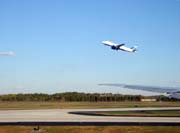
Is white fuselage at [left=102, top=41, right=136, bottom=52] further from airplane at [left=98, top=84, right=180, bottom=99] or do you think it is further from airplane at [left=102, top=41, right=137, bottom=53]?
airplane at [left=98, top=84, right=180, bottom=99]

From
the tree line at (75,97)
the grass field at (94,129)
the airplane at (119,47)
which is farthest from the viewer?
the tree line at (75,97)

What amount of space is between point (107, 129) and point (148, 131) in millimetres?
4576

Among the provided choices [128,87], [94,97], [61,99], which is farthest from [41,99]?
[128,87]

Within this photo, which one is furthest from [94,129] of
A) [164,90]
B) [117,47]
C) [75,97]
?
[75,97]

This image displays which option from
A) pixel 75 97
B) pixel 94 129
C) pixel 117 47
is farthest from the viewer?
pixel 75 97

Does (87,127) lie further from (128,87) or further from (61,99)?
(61,99)

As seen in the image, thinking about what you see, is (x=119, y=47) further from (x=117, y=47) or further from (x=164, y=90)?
(x=164, y=90)

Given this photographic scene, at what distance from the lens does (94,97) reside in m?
147

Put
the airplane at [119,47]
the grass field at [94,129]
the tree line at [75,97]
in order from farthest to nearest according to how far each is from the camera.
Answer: the tree line at [75,97]
the airplane at [119,47]
the grass field at [94,129]

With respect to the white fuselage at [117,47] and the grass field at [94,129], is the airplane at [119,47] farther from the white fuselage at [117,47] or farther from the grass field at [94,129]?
the grass field at [94,129]

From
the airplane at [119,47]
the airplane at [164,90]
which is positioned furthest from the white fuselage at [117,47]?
the airplane at [164,90]

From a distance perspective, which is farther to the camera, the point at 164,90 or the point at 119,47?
the point at 119,47

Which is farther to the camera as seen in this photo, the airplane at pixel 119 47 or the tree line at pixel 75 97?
the tree line at pixel 75 97

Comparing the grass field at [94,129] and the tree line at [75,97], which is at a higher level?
the tree line at [75,97]
